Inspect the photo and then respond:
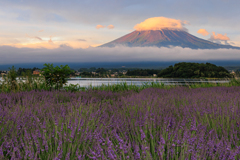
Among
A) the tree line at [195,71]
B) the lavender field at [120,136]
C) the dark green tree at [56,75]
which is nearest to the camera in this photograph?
the lavender field at [120,136]

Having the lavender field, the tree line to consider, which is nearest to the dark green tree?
the lavender field

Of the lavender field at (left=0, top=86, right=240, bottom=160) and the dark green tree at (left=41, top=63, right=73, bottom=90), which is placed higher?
the dark green tree at (left=41, top=63, right=73, bottom=90)

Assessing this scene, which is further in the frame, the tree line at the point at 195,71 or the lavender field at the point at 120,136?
the tree line at the point at 195,71

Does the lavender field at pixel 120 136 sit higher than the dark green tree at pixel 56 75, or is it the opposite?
the dark green tree at pixel 56 75

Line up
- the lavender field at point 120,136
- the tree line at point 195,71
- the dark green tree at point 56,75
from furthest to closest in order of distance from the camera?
1. the tree line at point 195,71
2. the dark green tree at point 56,75
3. the lavender field at point 120,136

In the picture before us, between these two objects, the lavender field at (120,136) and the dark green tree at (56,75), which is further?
the dark green tree at (56,75)

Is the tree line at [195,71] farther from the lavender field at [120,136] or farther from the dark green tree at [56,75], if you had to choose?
the lavender field at [120,136]

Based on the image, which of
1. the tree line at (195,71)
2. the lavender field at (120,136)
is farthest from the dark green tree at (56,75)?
the tree line at (195,71)

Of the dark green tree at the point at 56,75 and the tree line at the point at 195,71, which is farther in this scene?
the tree line at the point at 195,71

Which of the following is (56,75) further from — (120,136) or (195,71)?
(195,71)

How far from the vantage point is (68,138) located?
2174 mm

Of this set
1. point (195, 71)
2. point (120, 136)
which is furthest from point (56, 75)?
point (195, 71)

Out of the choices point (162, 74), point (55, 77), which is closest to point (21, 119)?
point (55, 77)

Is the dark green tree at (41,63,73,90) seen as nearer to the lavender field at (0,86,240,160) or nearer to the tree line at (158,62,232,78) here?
the lavender field at (0,86,240,160)
